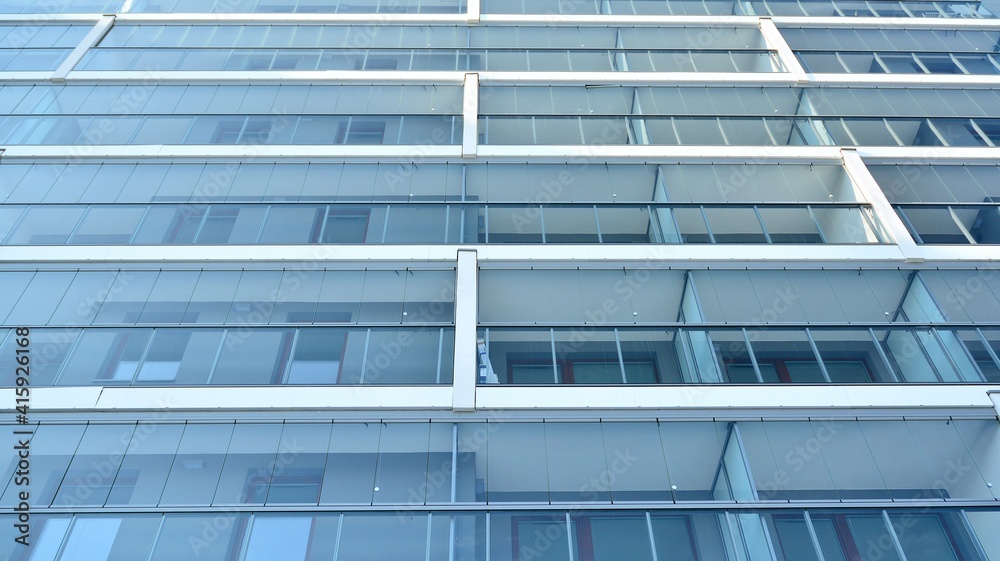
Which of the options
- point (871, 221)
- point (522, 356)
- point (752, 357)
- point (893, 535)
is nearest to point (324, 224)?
point (522, 356)

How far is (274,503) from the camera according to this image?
12.7 m

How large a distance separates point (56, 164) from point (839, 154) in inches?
922

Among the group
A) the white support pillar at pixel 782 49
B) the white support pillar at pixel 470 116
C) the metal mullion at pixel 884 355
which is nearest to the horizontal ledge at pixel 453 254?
the metal mullion at pixel 884 355

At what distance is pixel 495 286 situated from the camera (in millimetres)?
17250

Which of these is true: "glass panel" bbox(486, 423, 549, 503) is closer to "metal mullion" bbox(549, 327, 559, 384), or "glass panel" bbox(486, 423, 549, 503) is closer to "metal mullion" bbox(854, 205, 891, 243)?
"metal mullion" bbox(549, 327, 559, 384)

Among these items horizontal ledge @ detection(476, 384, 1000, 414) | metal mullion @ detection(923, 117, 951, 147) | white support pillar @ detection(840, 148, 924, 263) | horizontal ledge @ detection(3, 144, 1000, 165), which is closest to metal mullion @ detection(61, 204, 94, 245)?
horizontal ledge @ detection(3, 144, 1000, 165)

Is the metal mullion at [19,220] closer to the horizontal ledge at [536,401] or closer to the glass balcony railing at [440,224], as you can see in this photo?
the glass balcony railing at [440,224]

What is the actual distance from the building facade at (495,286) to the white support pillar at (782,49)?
0.51ft

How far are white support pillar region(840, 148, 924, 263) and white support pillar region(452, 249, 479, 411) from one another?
1102 centimetres

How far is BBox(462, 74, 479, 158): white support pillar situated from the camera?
20.5 metres

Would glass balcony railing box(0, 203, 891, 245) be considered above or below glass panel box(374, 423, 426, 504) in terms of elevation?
above

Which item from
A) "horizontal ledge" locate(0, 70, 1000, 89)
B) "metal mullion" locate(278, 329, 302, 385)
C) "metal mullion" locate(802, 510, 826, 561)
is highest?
"horizontal ledge" locate(0, 70, 1000, 89)

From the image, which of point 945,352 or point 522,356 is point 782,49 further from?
point 522,356

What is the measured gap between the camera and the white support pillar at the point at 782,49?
23.7 metres
